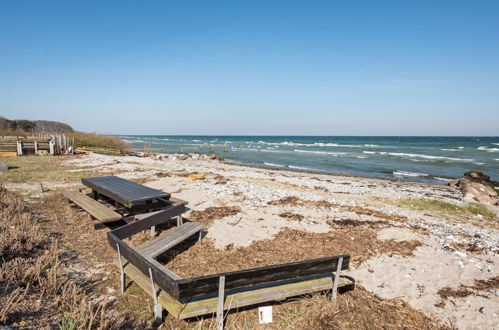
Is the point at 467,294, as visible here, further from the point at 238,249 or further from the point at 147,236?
the point at 147,236

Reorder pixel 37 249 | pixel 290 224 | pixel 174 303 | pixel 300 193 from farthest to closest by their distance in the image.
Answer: pixel 300 193, pixel 290 224, pixel 37 249, pixel 174 303

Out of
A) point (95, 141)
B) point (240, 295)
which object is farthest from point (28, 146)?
point (240, 295)

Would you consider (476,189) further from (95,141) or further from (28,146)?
(95,141)

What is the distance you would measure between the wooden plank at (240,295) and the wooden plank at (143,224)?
1.94ft

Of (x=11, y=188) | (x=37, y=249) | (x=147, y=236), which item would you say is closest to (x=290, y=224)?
(x=147, y=236)

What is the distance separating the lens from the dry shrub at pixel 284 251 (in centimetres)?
546

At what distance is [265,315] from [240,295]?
1.41 feet

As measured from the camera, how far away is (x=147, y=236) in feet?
22.1

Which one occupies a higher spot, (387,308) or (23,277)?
(23,277)

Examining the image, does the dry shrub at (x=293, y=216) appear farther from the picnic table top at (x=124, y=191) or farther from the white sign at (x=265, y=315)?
the white sign at (x=265, y=315)

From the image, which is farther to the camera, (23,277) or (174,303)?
(23,277)

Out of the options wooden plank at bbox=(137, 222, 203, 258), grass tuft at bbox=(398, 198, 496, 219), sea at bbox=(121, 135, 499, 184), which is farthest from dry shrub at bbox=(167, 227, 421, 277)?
sea at bbox=(121, 135, 499, 184)

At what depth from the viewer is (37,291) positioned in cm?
374

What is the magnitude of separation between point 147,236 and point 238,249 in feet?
7.62
